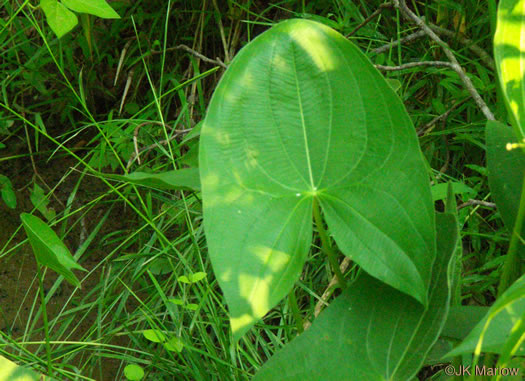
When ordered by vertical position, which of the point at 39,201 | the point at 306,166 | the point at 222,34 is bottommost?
the point at 39,201

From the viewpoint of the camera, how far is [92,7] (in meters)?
1.23

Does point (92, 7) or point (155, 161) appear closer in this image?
point (92, 7)

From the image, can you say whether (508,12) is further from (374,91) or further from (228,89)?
(228,89)

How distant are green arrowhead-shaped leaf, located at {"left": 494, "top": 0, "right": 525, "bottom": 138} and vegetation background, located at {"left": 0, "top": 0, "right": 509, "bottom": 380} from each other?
0.37 metres

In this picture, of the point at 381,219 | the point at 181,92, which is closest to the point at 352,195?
the point at 381,219

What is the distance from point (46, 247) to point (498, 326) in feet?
1.70

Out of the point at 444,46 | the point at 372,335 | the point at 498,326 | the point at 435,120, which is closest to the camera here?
the point at 498,326

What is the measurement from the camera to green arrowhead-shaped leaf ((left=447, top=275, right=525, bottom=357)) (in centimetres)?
60

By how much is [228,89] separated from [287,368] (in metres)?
0.32

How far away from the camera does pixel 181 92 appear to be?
1.70 m

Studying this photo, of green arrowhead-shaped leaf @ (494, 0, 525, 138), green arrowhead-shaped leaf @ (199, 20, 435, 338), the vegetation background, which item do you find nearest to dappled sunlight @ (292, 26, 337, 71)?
green arrowhead-shaped leaf @ (199, 20, 435, 338)

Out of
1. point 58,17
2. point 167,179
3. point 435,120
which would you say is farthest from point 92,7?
point 435,120

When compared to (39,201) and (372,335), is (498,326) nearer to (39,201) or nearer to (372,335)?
(372,335)

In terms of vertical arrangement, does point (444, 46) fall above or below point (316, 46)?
below
